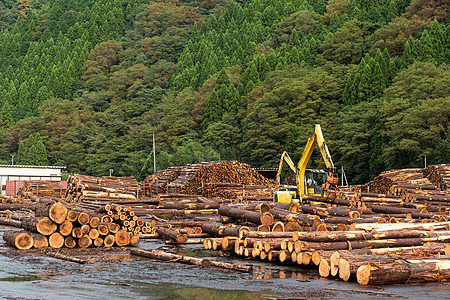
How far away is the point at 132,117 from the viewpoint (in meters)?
111

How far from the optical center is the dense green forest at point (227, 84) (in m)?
58.9

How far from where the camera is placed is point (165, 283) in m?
10.8

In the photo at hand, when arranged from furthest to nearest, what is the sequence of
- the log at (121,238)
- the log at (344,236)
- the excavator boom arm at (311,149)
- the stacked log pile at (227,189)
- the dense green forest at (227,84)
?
the dense green forest at (227,84) → the stacked log pile at (227,189) → the excavator boom arm at (311,149) → the log at (121,238) → the log at (344,236)

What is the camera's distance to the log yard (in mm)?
10281

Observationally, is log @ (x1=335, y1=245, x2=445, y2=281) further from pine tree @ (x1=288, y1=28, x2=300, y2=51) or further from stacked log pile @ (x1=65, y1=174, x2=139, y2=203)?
pine tree @ (x1=288, y1=28, x2=300, y2=51)

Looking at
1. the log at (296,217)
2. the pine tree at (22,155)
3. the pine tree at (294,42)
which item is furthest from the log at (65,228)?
the pine tree at (22,155)

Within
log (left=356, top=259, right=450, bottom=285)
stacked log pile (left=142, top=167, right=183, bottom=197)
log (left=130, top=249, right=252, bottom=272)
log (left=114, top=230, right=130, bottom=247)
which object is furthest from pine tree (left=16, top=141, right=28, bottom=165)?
log (left=356, top=259, right=450, bottom=285)

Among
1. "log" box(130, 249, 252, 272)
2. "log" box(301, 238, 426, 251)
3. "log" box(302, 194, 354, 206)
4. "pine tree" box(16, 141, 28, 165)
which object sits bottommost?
"log" box(130, 249, 252, 272)

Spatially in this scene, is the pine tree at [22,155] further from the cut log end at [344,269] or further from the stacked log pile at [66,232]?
the cut log end at [344,269]

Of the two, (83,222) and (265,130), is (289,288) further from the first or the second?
(265,130)

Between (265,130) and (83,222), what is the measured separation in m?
55.1

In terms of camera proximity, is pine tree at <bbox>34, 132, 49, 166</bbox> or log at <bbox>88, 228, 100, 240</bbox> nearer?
log at <bbox>88, 228, 100, 240</bbox>

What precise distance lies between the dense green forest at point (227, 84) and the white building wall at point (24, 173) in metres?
14.3

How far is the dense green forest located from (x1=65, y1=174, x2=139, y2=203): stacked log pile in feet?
90.5
